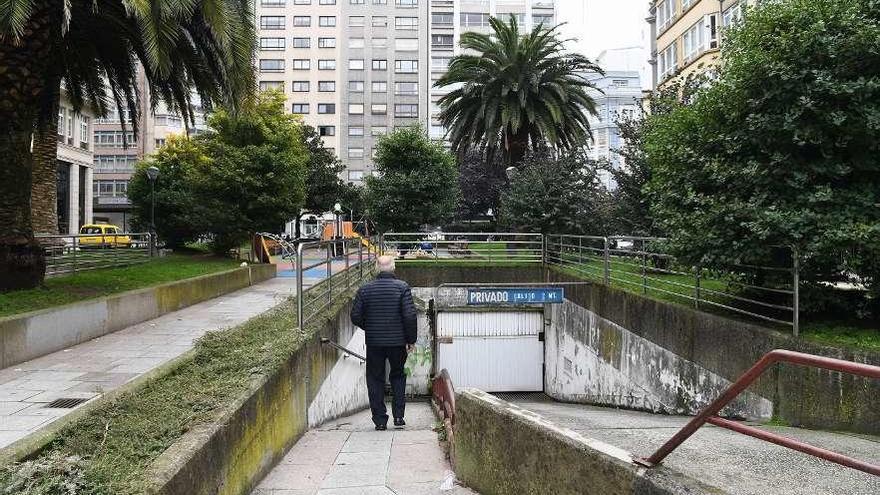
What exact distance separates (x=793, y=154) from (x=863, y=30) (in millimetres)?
1353

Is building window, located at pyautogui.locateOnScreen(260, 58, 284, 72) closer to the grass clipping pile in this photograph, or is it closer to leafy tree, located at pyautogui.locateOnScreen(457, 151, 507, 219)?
leafy tree, located at pyautogui.locateOnScreen(457, 151, 507, 219)

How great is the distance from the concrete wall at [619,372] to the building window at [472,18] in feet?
182

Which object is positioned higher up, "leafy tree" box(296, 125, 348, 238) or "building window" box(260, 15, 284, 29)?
"building window" box(260, 15, 284, 29)

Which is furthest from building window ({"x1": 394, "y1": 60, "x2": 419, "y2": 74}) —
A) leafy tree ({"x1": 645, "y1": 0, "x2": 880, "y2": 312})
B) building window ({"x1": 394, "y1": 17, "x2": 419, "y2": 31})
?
leafy tree ({"x1": 645, "y1": 0, "x2": 880, "y2": 312})

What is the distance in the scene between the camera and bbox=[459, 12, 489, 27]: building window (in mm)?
65500

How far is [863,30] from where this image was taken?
6.25 m

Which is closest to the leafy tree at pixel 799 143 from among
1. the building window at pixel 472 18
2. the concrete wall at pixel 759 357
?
the concrete wall at pixel 759 357

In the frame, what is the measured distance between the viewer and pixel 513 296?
1334cm

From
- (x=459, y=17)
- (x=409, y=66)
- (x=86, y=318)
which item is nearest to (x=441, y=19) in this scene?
(x=459, y=17)

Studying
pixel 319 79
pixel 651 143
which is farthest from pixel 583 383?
pixel 319 79

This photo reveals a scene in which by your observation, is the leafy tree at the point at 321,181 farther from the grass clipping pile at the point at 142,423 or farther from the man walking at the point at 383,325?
the grass clipping pile at the point at 142,423

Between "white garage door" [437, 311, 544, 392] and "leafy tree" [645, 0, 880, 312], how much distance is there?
30.4 ft

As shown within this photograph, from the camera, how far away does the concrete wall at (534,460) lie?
312cm

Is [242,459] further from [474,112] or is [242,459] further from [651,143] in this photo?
[474,112]
